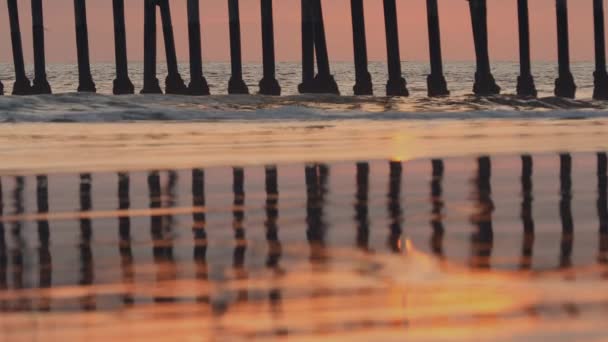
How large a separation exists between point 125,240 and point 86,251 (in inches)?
14.5

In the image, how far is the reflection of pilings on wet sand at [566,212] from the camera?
5.14m

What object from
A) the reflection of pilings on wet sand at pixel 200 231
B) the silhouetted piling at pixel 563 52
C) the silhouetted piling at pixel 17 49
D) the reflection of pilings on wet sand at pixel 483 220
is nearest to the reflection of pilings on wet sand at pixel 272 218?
the reflection of pilings on wet sand at pixel 200 231

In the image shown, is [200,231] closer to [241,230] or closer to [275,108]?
[241,230]

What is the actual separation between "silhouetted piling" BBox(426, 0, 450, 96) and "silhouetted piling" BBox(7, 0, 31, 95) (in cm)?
795

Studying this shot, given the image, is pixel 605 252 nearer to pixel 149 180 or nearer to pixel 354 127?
pixel 149 180

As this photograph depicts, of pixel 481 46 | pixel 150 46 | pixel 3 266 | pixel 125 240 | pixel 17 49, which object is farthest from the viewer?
pixel 17 49

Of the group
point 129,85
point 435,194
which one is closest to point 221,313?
point 435,194

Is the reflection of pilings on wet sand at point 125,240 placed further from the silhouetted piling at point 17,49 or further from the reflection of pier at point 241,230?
the silhouetted piling at point 17,49

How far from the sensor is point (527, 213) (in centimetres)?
671

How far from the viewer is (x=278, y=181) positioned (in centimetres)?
884

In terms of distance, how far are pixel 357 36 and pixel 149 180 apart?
59.3 ft

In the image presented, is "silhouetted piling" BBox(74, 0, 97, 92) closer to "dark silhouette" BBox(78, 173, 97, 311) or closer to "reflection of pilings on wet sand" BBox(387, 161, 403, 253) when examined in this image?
"reflection of pilings on wet sand" BBox(387, 161, 403, 253)

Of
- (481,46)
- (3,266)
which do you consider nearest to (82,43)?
(481,46)

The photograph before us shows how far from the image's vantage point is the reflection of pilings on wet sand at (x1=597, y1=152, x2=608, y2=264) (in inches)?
208
